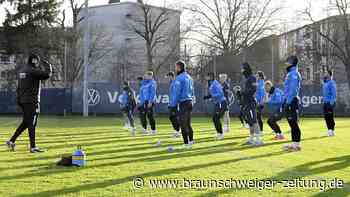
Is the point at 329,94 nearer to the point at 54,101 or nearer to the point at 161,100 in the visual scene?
the point at 161,100

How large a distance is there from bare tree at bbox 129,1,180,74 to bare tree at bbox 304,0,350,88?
14887 mm

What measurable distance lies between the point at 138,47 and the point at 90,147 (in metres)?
49.8

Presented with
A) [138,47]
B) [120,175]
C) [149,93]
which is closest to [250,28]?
[138,47]

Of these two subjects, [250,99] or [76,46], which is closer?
[250,99]

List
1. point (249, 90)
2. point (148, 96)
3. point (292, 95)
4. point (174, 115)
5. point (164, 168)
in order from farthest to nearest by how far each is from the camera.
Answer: point (148, 96) < point (174, 115) < point (249, 90) < point (292, 95) < point (164, 168)

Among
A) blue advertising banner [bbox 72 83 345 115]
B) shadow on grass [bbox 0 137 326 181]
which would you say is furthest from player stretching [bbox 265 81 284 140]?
blue advertising banner [bbox 72 83 345 115]

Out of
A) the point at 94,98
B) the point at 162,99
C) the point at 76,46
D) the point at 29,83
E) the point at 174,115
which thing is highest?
the point at 76,46

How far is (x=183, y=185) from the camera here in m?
7.25

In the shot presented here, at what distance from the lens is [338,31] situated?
54.7m

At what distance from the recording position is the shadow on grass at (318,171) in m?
6.70

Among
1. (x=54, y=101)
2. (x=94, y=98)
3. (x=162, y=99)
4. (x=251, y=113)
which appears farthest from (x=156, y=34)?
(x=251, y=113)

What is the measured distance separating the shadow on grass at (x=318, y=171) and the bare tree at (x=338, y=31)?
136ft

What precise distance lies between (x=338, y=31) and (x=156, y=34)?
21.1 m

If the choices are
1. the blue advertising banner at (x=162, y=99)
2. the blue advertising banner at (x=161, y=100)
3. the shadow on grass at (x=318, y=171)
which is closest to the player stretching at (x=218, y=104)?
the shadow on grass at (x=318, y=171)
